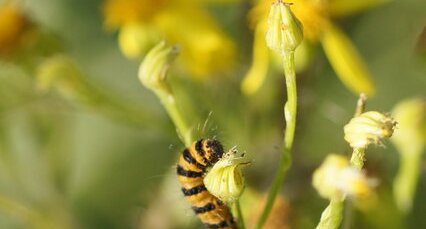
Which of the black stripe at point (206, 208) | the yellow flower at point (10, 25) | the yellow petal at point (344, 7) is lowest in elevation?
the black stripe at point (206, 208)

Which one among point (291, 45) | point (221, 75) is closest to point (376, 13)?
point (221, 75)

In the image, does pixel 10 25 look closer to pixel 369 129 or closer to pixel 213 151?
pixel 213 151

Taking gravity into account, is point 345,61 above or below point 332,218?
above

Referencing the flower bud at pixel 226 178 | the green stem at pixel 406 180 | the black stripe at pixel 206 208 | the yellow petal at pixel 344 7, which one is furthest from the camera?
the yellow petal at pixel 344 7

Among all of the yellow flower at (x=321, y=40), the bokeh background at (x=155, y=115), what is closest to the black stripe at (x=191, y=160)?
the bokeh background at (x=155, y=115)

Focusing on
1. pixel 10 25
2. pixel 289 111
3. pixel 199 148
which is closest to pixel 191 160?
pixel 199 148

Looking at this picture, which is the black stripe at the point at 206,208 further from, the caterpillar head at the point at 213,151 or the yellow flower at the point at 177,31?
the yellow flower at the point at 177,31

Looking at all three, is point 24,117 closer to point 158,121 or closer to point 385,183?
point 158,121
